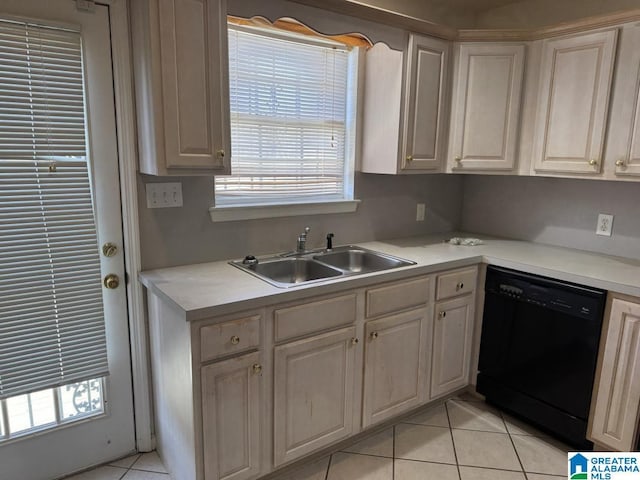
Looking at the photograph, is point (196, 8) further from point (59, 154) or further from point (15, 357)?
point (15, 357)

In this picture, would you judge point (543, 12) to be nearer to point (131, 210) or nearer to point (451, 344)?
point (451, 344)

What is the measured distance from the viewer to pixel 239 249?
7.64ft

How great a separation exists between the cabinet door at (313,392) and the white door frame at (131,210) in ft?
2.34

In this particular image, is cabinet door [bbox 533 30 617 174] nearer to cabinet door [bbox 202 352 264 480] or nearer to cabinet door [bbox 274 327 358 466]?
cabinet door [bbox 274 327 358 466]

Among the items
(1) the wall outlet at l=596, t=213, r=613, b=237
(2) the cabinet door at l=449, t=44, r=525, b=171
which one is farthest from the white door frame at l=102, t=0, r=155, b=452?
(1) the wall outlet at l=596, t=213, r=613, b=237

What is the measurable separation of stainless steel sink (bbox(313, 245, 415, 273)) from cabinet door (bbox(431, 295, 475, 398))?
1.26 ft

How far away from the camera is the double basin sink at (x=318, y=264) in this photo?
2.23 metres

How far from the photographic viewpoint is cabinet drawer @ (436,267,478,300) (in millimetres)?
2389

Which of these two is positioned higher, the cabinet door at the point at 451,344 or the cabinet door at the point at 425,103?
the cabinet door at the point at 425,103

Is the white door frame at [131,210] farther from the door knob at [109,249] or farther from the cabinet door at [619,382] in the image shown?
the cabinet door at [619,382]

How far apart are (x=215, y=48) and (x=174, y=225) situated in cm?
82

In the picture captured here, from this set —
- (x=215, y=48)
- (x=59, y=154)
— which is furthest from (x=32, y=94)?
(x=215, y=48)

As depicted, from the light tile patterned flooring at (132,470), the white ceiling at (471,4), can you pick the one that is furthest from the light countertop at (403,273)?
the white ceiling at (471,4)

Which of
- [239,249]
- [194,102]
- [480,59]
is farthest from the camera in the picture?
[480,59]
